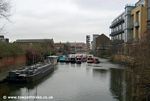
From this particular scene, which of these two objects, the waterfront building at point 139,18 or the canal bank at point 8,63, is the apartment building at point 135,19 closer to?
the waterfront building at point 139,18

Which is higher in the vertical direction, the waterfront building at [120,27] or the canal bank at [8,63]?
the waterfront building at [120,27]

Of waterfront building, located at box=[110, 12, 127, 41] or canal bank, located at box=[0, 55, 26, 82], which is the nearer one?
canal bank, located at box=[0, 55, 26, 82]

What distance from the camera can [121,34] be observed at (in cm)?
8281

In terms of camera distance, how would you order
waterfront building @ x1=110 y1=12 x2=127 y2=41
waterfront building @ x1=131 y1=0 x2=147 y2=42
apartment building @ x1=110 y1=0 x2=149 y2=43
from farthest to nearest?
waterfront building @ x1=110 y1=12 x2=127 y2=41
apartment building @ x1=110 y1=0 x2=149 y2=43
waterfront building @ x1=131 y1=0 x2=147 y2=42

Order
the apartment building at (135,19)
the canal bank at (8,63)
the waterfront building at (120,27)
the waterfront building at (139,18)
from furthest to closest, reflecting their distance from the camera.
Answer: the waterfront building at (120,27), the apartment building at (135,19), the waterfront building at (139,18), the canal bank at (8,63)

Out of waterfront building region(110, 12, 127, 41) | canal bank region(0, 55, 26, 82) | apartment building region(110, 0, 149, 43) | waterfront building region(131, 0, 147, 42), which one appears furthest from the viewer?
waterfront building region(110, 12, 127, 41)

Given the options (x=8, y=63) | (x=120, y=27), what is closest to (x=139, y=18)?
(x=120, y=27)

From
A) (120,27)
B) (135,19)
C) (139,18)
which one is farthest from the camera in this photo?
(120,27)

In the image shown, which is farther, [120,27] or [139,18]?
[120,27]

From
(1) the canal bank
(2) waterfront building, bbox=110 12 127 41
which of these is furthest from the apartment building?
(1) the canal bank

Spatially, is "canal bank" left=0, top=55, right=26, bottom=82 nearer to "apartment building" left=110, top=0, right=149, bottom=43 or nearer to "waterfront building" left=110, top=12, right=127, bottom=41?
"apartment building" left=110, top=0, right=149, bottom=43

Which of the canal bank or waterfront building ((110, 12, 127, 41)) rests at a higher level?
waterfront building ((110, 12, 127, 41))

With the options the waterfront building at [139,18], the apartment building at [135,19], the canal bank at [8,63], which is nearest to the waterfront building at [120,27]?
the apartment building at [135,19]

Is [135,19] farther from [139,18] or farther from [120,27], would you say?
[120,27]
